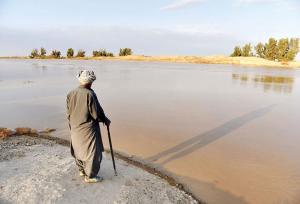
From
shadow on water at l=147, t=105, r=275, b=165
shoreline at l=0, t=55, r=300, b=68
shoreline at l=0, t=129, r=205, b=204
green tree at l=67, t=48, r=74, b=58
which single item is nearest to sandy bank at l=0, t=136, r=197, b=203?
shoreline at l=0, t=129, r=205, b=204

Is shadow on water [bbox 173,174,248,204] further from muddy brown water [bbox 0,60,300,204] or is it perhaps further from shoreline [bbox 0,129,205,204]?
shoreline [bbox 0,129,205,204]

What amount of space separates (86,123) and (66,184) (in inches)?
38.7

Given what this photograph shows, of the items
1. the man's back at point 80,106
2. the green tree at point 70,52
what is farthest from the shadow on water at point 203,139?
the green tree at point 70,52

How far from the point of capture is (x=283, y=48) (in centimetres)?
8119

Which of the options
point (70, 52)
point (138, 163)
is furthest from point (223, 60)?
point (138, 163)

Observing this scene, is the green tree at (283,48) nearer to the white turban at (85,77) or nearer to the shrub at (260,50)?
the shrub at (260,50)

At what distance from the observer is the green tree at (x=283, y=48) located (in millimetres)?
81062

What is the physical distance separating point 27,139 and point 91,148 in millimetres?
3557

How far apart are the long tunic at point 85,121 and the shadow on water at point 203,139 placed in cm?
230

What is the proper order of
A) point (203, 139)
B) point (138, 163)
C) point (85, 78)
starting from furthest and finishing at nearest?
point (203, 139) < point (138, 163) < point (85, 78)

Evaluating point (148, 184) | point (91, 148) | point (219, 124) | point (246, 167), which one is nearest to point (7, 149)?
point (91, 148)

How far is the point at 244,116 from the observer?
11.8m

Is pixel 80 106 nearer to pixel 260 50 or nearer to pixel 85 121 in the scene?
pixel 85 121

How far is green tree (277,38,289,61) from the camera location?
266 feet
